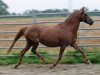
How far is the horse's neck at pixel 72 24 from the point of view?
8.52 m

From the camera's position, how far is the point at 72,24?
8.60 metres

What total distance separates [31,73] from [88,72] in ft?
4.70

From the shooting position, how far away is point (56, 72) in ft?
25.5

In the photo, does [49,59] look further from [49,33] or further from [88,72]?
[88,72]

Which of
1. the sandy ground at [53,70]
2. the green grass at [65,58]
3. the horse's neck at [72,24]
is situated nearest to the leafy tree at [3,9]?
the green grass at [65,58]

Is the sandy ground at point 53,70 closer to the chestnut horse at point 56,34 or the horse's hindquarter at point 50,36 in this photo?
the chestnut horse at point 56,34

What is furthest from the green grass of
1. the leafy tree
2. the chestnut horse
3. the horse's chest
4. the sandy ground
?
the leafy tree

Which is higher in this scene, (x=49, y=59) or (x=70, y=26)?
(x=70, y=26)

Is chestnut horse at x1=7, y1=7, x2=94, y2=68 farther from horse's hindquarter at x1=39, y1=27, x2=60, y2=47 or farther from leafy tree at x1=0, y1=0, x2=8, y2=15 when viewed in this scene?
leafy tree at x1=0, y1=0, x2=8, y2=15

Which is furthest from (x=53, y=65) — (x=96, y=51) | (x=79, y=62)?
(x=96, y=51)

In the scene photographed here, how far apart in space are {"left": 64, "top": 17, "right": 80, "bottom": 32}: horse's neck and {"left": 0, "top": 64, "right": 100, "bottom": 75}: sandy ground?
42.0 inches

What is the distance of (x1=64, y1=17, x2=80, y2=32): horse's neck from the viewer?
852 cm

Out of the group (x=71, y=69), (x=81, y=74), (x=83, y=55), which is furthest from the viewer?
(x=83, y=55)

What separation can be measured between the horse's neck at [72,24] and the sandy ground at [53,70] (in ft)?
3.50
